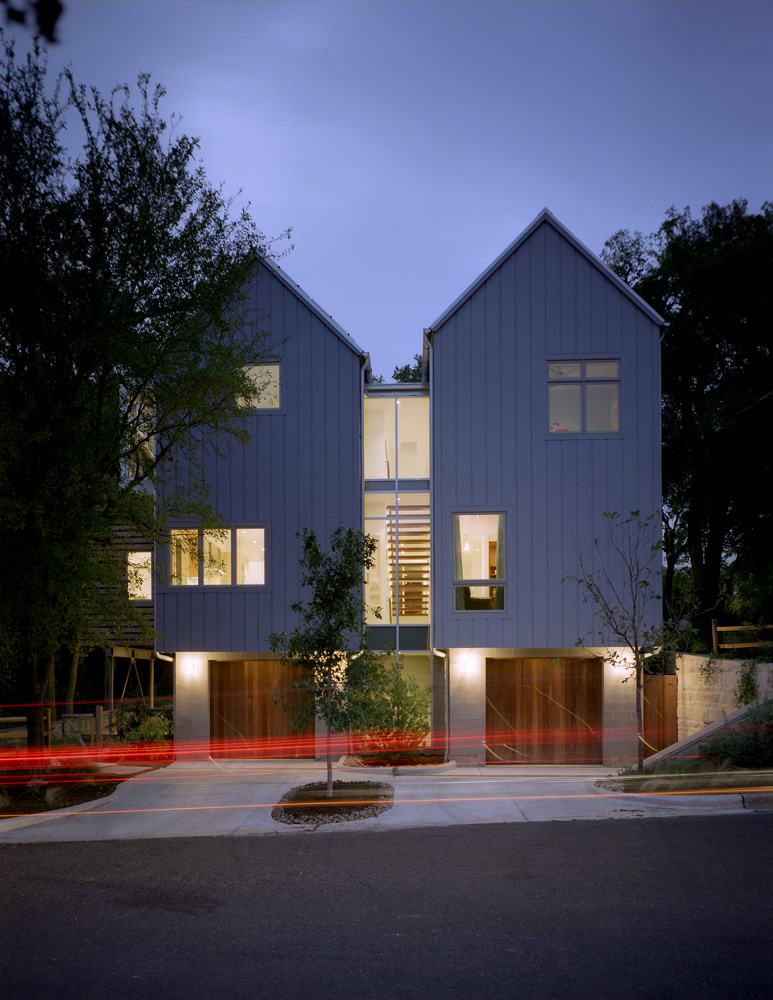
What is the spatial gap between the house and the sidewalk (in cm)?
229

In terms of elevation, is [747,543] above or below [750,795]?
above

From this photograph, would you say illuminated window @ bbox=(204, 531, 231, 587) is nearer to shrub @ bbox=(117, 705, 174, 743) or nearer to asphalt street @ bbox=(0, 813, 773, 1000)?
shrub @ bbox=(117, 705, 174, 743)

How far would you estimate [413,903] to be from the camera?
7.53 meters

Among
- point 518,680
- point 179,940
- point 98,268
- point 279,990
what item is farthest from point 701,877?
point 98,268

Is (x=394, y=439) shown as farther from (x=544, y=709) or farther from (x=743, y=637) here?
(x=743, y=637)

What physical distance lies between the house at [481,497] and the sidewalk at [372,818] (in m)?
2.29

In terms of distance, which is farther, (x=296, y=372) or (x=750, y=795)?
(x=296, y=372)

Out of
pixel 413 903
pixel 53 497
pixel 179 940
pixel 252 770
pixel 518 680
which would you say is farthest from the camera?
pixel 518 680

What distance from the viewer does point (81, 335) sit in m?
13.4

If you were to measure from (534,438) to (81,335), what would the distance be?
909 centimetres

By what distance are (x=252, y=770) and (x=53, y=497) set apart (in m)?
6.84

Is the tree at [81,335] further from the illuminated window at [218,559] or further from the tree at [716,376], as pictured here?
the tree at [716,376]

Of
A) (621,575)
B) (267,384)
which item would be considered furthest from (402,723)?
(267,384)

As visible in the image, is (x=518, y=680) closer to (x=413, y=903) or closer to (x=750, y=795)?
(x=750, y=795)
